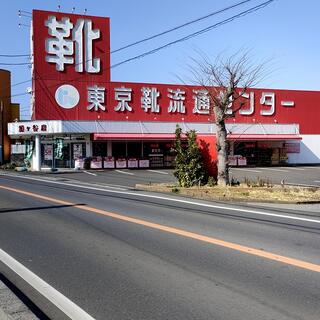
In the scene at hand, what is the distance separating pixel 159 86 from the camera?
4575 centimetres

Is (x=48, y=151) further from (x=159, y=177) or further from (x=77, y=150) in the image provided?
(x=159, y=177)

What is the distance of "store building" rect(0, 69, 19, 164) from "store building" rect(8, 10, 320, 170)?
33.9 ft

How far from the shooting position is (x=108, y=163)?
42.7 metres

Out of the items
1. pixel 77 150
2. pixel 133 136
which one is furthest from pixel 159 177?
pixel 77 150

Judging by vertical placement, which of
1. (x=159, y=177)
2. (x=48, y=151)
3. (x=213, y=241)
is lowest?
(x=159, y=177)

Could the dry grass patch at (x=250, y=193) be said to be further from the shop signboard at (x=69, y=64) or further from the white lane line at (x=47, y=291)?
the shop signboard at (x=69, y=64)

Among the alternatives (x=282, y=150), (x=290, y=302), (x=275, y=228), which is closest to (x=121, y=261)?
(x=290, y=302)

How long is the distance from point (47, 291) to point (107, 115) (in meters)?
38.3

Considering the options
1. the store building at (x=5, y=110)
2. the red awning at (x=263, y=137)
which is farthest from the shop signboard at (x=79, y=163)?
the store building at (x=5, y=110)

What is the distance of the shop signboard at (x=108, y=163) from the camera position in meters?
42.5

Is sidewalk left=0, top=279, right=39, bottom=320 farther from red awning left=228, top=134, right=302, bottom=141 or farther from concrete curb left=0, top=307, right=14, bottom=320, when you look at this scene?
red awning left=228, top=134, right=302, bottom=141

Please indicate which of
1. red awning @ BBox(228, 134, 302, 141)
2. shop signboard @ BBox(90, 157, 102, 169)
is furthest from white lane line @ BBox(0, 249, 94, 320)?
red awning @ BBox(228, 134, 302, 141)

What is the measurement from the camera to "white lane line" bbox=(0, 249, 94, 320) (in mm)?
5385

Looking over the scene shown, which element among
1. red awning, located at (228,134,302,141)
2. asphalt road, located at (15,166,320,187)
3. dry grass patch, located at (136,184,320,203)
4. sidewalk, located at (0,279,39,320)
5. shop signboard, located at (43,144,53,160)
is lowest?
asphalt road, located at (15,166,320,187)
